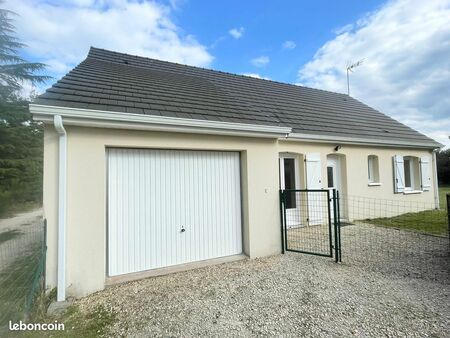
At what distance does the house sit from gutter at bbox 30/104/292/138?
0.7 inches

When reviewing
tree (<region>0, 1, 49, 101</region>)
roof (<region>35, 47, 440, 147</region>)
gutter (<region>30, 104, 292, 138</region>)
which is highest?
tree (<region>0, 1, 49, 101</region>)

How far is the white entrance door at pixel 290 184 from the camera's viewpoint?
7863 millimetres

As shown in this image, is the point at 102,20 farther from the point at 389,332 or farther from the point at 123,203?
the point at 389,332

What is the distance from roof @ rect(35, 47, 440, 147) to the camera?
15.8ft

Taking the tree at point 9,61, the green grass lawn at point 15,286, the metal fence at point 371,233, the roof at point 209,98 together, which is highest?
the tree at point 9,61

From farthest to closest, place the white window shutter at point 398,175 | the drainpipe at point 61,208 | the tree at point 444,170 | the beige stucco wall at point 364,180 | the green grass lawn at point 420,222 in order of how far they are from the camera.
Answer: the tree at point 444,170
the white window shutter at point 398,175
the beige stucco wall at point 364,180
the green grass lawn at point 420,222
the drainpipe at point 61,208

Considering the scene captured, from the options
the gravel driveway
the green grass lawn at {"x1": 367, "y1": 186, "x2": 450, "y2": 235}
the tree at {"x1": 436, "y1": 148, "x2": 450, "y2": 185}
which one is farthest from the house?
the tree at {"x1": 436, "y1": 148, "x2": 450, "y2": 185}

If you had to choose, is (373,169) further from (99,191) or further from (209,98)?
(99,191)

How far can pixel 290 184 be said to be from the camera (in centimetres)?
819

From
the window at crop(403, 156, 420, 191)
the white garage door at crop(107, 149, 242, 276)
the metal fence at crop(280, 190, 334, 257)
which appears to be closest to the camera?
Answer: the white garage door at crop(107, 149, 242, 276)

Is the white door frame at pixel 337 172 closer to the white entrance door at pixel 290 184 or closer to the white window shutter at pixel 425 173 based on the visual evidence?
the white entrance door at pixel 290 184

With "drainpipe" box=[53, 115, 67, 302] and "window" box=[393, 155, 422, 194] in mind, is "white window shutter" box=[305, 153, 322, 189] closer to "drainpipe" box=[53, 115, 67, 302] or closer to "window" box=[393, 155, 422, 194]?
"window" box=[393, 155, 422, 194]

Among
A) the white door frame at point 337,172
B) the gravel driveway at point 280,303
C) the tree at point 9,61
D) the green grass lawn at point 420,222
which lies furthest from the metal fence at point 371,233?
the tree at point 9,61

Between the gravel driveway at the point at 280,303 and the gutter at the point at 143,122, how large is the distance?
8.65 ft
